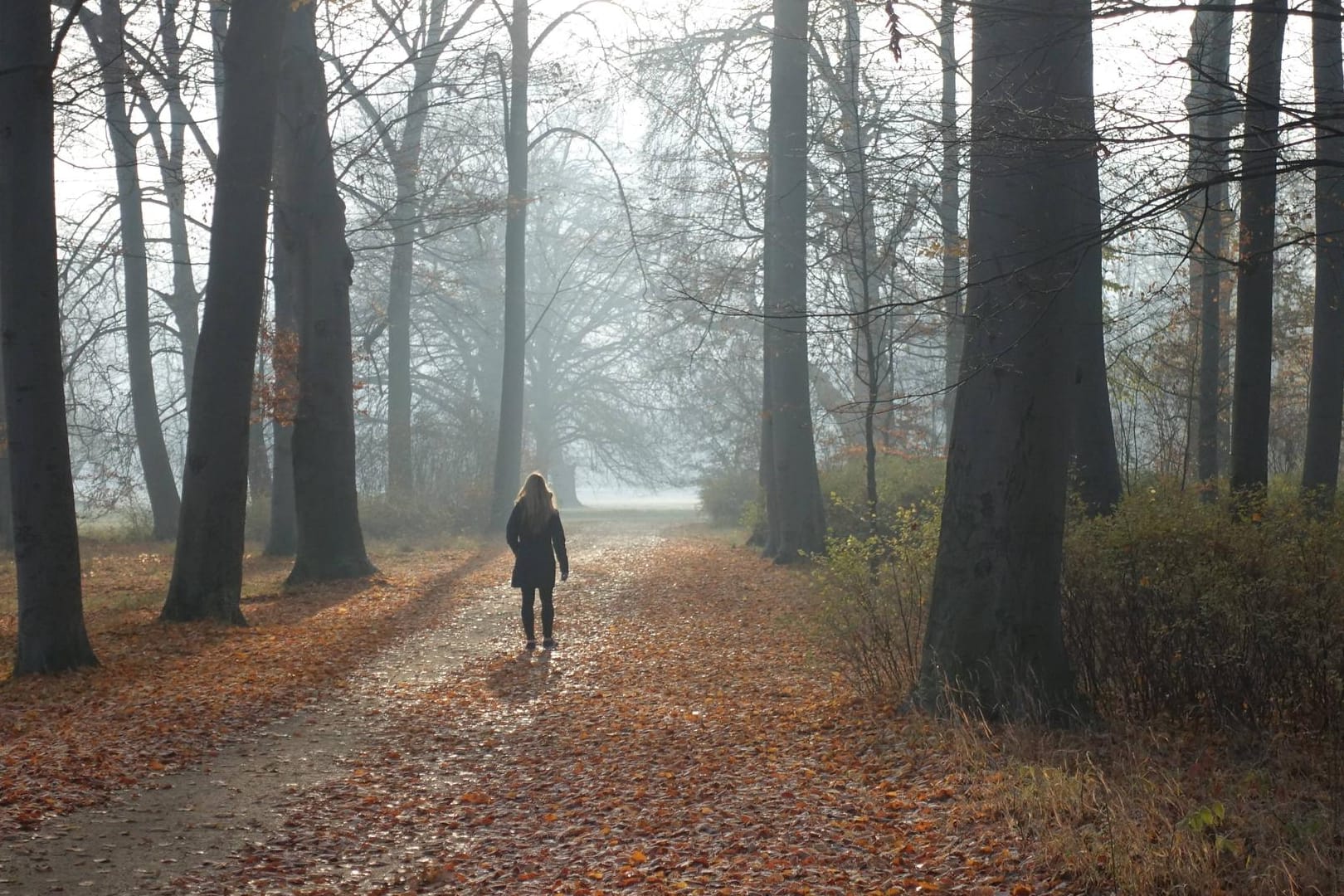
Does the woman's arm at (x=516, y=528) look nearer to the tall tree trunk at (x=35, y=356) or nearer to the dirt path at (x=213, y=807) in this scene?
the dirt path at (x=213, y=807)

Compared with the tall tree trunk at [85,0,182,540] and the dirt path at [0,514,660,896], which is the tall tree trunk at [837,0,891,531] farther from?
the tall tree trunk at [85,0,182,540]

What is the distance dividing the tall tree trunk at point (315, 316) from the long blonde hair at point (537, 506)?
4.89 meters

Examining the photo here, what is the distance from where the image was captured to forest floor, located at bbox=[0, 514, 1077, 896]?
16.6 feet

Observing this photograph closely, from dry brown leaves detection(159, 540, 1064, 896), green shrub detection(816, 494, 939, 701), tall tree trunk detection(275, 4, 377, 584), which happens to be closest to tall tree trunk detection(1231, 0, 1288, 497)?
green shrub detection(816, 494, 939, 701)

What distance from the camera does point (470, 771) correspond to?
22.8 feet

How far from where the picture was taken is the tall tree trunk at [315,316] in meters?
15.5

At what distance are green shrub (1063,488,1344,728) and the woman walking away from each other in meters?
5.07

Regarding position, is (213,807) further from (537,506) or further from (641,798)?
(537,506)

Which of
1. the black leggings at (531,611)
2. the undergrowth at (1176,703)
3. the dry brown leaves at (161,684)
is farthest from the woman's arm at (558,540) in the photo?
the undergrowth at (1176,703)

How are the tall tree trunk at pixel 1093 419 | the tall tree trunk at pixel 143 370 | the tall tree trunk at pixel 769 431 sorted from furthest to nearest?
the tall tree trunk at pixel 143 370, the tall tree trunk at pixel 769 431, the tall tree trunk at pixel 1093 419

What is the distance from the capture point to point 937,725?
712 cm

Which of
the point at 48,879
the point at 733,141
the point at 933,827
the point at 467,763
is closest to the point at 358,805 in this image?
the point at 467,763

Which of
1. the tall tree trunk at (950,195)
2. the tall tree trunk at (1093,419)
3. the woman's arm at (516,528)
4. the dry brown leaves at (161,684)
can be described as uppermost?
the tall tree trunk at (950,195)

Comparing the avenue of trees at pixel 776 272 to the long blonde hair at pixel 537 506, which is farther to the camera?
the long blonde hair at pixel 537 506
